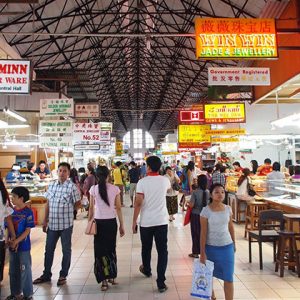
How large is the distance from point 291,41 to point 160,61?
13972mm

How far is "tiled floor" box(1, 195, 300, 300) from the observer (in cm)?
435

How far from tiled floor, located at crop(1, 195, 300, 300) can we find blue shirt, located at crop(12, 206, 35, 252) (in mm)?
753

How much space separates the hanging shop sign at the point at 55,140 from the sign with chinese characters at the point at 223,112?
459 centimetres

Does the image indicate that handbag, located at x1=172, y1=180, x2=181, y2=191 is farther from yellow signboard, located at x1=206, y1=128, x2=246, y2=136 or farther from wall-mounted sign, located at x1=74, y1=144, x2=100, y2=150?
wall-mounted sign, located at x1=74, y1=144, x2=100, y2=150

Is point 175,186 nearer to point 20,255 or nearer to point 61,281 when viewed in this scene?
point 61,281

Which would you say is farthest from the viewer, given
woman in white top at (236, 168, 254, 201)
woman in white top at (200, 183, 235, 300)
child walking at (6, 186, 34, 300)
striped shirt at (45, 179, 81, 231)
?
woman in white top at (236, 168, 254, 201)

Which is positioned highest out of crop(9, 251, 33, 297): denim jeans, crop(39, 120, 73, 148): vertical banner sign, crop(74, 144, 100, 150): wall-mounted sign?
crop(39, 120, 73, 148): vertical banner sign

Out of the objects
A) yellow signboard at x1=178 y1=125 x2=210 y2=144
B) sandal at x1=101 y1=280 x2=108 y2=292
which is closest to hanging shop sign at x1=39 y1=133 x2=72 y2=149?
sandal at x1=101 y1=280 x2=108 y2=292

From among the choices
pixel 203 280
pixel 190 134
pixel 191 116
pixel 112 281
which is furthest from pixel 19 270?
pixel 190 134

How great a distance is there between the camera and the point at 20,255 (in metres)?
4.01

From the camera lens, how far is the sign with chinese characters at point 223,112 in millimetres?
11656

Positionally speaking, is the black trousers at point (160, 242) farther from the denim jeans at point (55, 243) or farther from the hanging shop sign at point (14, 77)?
the hanging shop sign at point (14, 77)

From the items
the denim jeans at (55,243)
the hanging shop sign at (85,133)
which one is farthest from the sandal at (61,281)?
the hanging shop sign at (85,133)

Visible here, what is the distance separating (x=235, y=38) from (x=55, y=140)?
6.56m
